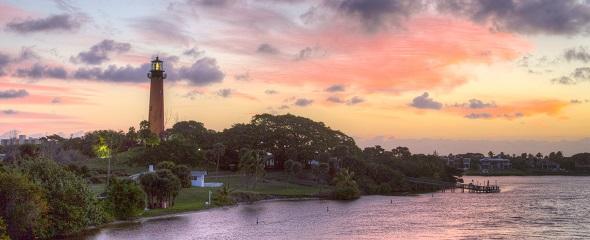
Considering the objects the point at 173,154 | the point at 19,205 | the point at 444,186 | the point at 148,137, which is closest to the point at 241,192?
the point at 173,154

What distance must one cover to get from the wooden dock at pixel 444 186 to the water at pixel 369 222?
49.5m

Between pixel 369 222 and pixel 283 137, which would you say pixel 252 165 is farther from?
pixel 369 222

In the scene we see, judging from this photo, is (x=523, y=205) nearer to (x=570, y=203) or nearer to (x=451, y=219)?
(x=570, y=203)

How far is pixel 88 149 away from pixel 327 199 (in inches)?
3036

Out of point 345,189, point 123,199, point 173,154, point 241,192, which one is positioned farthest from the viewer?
point 173,154

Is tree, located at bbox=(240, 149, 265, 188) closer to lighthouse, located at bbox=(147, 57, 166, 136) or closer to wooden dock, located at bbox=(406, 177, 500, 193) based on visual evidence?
lighthouse, located at bbox=(147, 57, 166, 136)

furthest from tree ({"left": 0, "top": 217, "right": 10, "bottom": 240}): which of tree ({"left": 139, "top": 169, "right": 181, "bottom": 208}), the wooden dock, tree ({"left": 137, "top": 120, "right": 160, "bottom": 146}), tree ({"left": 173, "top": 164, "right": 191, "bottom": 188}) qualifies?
the wooden dock

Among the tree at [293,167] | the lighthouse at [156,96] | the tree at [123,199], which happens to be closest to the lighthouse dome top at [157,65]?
the lighthouse at [156,96]

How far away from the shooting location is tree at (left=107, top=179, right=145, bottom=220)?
3270 inches

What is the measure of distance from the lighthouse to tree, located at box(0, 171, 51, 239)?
99016 millimetres

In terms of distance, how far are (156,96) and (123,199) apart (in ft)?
272

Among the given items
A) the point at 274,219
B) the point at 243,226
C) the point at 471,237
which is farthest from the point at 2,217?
the point at 471,237

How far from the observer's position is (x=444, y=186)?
18475 centimetres

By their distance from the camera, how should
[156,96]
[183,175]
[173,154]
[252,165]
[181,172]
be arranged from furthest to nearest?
1. [156,96]
2. [173,154]
3. [252,165]
4. [181,172]
5. [183,175]
